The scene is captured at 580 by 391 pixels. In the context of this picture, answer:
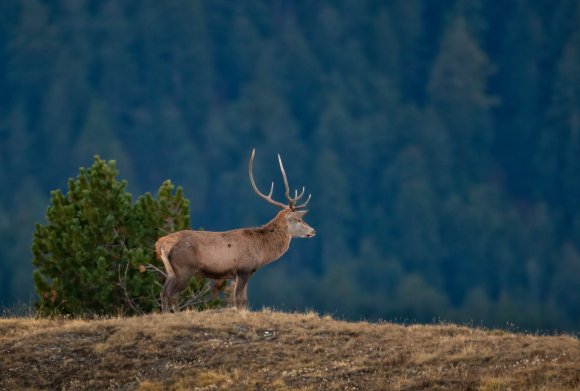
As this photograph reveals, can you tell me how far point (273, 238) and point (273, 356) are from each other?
724cm

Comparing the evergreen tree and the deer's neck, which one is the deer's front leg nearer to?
the deer's neck

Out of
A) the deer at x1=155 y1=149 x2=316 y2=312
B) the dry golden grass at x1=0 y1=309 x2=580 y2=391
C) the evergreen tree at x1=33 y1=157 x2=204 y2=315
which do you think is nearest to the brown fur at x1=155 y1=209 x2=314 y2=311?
the deer at x1=155 y1=149 x2=316 y2=312

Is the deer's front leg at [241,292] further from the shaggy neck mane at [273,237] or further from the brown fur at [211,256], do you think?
the shaggy neck mane at [273,237]

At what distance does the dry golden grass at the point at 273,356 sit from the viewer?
21.7 m

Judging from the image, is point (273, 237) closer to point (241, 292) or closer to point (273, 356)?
point (241, 292)

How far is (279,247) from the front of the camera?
100 ft

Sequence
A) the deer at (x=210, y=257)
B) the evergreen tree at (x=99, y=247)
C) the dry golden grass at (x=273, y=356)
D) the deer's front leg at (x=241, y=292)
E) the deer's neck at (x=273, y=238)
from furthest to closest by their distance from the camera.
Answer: the evergreen tree at (x=99, y=247) < the deer's neck at (x=273, y=238) < the deer's front leg at (x=241, y=292) < the deer at (x=210, y=257) < the dry golden grass at (x=273, y=356)

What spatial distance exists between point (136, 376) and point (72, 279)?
39.7 feet

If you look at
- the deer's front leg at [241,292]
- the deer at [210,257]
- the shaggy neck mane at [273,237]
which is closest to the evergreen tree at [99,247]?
the shaggy neck mane at [273,237]

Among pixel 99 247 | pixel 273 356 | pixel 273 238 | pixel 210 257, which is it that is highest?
pixel 99 247

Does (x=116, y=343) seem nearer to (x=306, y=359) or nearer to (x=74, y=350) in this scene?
(x=74, y=350)

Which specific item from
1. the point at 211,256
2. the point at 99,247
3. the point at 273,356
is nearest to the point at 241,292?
the point at 211,256

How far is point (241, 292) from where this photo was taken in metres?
A: 28.8

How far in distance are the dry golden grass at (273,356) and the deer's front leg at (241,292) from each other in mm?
2113
